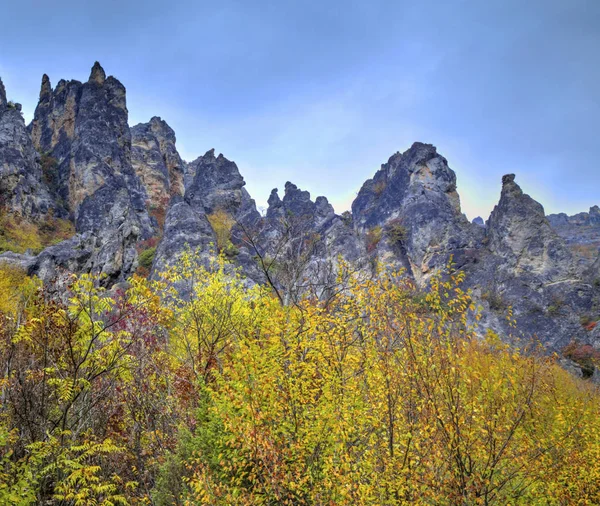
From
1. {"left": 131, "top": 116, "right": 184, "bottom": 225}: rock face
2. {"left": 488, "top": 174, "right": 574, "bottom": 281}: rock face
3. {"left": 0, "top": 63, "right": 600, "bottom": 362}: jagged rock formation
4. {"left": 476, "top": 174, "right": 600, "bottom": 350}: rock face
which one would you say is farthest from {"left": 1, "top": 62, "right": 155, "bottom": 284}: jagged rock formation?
{"left": 488, "top": 174, "right": 574, "bottom": 281}: rock face

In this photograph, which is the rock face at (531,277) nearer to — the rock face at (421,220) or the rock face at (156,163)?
the rock face at (421,220)

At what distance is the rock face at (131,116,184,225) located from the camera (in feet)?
286

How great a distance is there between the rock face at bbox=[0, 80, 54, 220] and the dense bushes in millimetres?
53453

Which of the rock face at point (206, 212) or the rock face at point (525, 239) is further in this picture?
the rock face at point (525, 239)

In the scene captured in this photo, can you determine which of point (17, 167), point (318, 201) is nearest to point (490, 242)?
point (318, 201)

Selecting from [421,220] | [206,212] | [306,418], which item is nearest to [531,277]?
[421,220]

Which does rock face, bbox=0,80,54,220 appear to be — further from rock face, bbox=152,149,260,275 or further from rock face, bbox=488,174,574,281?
rock face, bbox=488,174,574,281

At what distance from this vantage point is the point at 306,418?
373 inches

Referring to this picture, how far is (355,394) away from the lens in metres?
8.99

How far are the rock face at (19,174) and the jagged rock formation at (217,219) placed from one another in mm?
182

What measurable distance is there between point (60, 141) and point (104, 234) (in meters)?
42.8

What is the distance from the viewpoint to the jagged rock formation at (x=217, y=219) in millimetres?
46375

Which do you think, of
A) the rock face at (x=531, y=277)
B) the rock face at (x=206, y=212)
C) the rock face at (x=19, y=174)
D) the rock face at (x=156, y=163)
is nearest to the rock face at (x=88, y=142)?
the rock face at (x=19, y=174)

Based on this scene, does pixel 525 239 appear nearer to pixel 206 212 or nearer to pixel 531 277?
pixel 531 277
